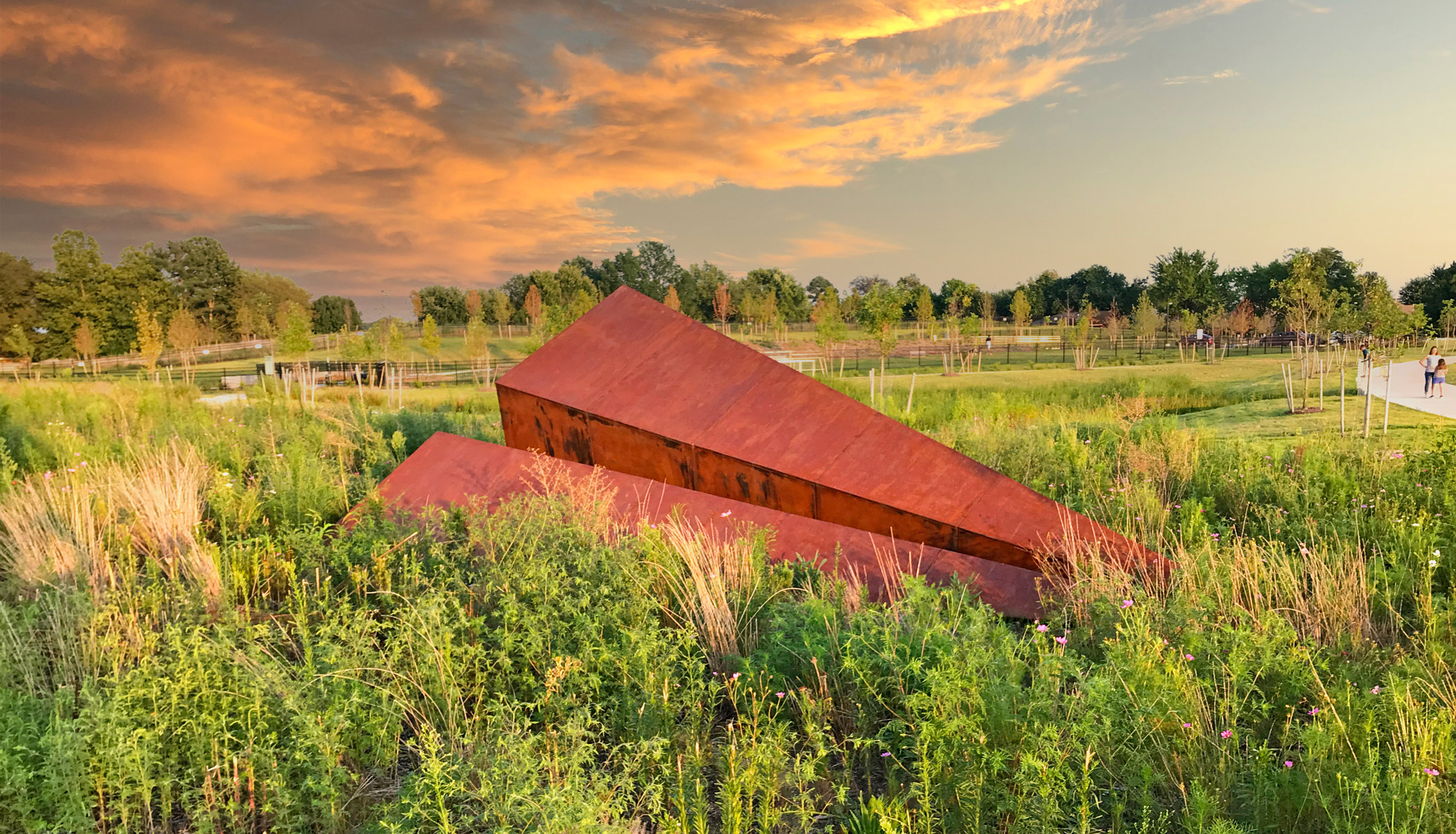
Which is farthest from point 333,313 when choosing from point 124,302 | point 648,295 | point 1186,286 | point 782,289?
point 1186,286

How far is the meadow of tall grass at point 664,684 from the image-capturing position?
8.35 feet

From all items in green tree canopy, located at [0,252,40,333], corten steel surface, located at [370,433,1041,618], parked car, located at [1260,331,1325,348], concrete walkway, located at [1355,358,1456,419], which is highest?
green tree canopy, located at [0,252,40,333]

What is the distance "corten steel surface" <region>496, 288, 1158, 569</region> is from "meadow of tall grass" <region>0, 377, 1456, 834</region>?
48 cm

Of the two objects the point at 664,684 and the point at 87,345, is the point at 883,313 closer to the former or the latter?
the point at 664,684

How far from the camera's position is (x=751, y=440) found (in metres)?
5.07

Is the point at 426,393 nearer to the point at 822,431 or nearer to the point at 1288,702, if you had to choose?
the point at 822,431

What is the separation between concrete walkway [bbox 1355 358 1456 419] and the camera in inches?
648

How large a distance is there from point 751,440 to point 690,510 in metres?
0.61

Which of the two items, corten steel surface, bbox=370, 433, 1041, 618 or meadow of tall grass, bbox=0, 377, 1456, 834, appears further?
corten steel surface, bbox=370, 433, 1041, 618

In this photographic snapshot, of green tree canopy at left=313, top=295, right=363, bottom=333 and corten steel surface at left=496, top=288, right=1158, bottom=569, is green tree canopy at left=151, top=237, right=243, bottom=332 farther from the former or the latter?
corten steel surface at left=496, top=288, right=1158, bottom=569

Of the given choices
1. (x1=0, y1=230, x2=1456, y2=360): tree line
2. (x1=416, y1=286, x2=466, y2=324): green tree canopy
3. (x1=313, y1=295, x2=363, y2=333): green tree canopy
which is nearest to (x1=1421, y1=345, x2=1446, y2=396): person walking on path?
(x1=0, y1=230, x2=1456, y2=360): tree line

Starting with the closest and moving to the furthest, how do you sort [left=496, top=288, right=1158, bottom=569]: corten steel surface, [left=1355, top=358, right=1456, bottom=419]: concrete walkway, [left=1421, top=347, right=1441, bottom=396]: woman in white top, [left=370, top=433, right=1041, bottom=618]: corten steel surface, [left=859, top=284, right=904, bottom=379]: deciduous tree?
[left=370, top=433, right=1041, bottom=618]: corten steel surface < [left=496, top=288, right=1158, bottom=569]: corten steel surface < [left=1355, top=358, right=1456, bottom=419]: concrete walkway < [left=1421, top=347, right=1441, bottom=396]: woman in white top < [left=859, top=284, right=904, bottom=379]: deciduous tree

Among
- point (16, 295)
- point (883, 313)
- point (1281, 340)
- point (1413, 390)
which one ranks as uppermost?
point (16, 295)

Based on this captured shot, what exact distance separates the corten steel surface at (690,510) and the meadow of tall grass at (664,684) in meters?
0.19
